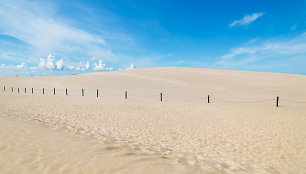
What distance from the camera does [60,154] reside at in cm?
434

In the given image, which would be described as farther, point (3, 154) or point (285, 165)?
point (285, 165)

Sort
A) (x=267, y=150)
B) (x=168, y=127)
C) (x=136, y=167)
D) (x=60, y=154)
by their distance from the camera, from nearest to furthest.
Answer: (x=136, y=167), (x=60, y=154), (x=267, y=150), (x=168, y=127)

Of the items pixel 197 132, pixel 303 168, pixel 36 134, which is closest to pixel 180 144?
pixel 197 132

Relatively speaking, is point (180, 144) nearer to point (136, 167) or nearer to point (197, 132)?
point (197, 132)

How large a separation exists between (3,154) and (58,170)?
198 cm

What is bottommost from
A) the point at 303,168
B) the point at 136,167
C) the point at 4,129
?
the point at 303,168

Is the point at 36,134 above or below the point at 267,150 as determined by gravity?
above

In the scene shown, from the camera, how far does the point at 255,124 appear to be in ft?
33.3

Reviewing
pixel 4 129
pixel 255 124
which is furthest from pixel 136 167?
pixel 255 124

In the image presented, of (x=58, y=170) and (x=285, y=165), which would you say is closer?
(x=58, y=170)

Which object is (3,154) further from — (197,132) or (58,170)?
(197,132)

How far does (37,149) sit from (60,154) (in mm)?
944

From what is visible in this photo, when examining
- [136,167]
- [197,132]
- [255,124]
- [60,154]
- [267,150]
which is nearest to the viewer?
[136,167]

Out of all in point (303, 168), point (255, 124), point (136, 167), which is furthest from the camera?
point (255, 124)
